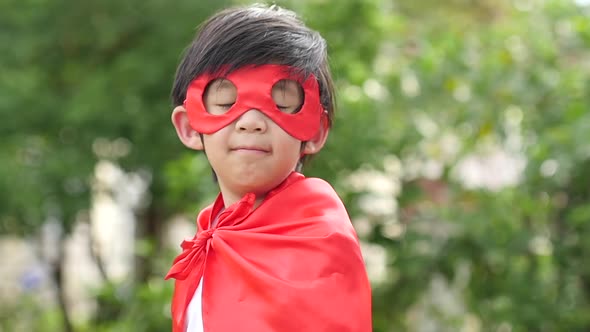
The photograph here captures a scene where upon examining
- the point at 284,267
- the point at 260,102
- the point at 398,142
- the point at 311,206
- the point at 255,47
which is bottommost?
the point at 398,142

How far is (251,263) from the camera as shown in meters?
2.18

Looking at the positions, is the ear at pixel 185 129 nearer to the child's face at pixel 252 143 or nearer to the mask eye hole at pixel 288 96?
the child's face at pixel 252 143

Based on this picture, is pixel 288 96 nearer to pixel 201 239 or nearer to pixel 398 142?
pixel 201 239

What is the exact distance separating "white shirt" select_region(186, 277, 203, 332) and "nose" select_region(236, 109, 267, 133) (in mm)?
394

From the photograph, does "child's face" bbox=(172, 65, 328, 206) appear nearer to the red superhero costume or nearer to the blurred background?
the red superhero costume

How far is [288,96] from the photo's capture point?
225 centimetres

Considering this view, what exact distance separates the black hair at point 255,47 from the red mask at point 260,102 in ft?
0.06

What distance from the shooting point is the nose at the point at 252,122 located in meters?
2.21

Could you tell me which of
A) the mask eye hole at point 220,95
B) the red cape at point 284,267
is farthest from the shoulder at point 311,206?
the mask eye hole at point 220,95

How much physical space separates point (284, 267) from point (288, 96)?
401mm

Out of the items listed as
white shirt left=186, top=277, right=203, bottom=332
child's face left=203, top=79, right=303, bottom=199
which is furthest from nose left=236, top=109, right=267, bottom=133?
white shirt left=186, top=277, right=203, bottom=332

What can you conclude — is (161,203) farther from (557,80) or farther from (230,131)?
(230,131)

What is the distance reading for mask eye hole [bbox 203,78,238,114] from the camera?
2.26m

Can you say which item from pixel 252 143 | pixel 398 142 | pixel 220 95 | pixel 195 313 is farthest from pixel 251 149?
pixel 398 142
